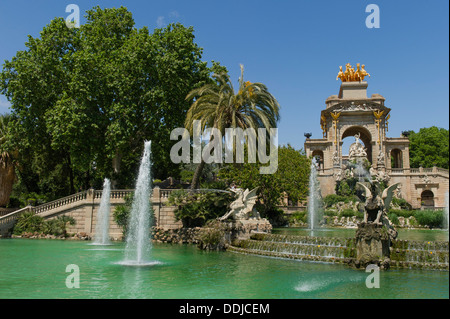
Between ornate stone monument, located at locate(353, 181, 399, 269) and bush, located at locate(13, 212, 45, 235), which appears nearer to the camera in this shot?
ornate stone monument, located at locate(353, 181, 399, 269)

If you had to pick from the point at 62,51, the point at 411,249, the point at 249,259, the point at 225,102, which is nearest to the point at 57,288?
the point at 249,259

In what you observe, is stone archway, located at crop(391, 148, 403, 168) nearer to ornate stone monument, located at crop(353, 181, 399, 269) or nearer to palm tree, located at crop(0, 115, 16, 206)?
ornate stone monument, located at crop(353, 181, 399, 269)

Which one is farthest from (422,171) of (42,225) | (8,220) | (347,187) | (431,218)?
(8,220)

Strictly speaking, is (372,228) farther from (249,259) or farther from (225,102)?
(225,102)

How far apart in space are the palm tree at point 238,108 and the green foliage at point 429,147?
139 feet

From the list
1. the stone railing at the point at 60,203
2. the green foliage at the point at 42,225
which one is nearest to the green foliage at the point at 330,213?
the stone railing at the point at 60,203

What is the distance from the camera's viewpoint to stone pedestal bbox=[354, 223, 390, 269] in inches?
430

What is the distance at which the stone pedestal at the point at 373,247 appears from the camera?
35.8 ft

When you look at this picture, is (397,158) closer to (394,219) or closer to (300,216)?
(394,219)

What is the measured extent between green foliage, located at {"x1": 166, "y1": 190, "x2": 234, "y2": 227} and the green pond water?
641 cm

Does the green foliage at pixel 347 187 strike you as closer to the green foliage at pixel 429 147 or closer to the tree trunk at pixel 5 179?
the green foliage at pixel 429 147

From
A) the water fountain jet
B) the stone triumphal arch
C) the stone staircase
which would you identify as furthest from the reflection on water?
the stone triumphal arch

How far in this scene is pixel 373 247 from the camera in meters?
11.1

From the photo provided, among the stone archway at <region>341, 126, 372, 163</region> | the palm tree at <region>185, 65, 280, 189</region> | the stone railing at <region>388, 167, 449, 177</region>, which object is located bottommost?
the stone railing at <region>388, 167, 449, 177</region>
